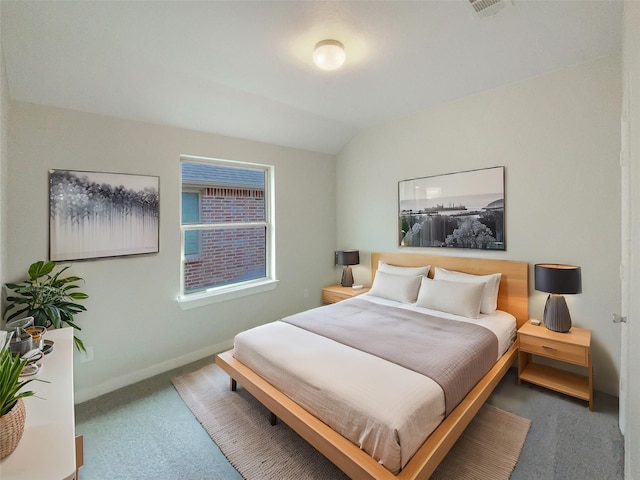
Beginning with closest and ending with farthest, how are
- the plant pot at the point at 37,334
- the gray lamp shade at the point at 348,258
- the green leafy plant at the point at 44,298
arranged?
the plant pot at the point at 37,334 → the green leafy plant at the point at 44,298 → the gray lamp shade at the point at 348,258

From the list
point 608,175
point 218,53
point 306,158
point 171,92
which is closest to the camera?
point 218,53

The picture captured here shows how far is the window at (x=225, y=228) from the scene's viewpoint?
323 cm

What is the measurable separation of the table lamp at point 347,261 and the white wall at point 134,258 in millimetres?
632

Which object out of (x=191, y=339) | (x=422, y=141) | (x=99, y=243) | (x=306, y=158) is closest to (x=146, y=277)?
(x=99, y=243)

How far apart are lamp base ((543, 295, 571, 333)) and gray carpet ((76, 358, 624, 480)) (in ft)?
1.80

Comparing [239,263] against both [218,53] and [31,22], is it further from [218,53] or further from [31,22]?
[31,22]

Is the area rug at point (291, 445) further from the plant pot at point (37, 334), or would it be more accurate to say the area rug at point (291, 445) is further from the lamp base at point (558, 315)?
the plant pot at point (37, 334)

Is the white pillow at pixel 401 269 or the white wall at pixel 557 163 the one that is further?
the white pillow at pixel 401 269

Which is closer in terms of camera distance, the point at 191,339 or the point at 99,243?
the point at 99,243

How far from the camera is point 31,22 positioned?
1827mm

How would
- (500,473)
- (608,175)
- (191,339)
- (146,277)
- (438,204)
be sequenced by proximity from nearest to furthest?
(500,473), (608,175), (146,277), (191,339), (438,204)

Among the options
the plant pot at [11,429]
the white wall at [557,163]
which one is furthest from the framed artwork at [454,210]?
the plant pot at [11,429]

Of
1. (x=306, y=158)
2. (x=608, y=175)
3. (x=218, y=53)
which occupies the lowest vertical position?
(x=608, y=175)

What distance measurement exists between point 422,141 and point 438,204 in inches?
31.0
